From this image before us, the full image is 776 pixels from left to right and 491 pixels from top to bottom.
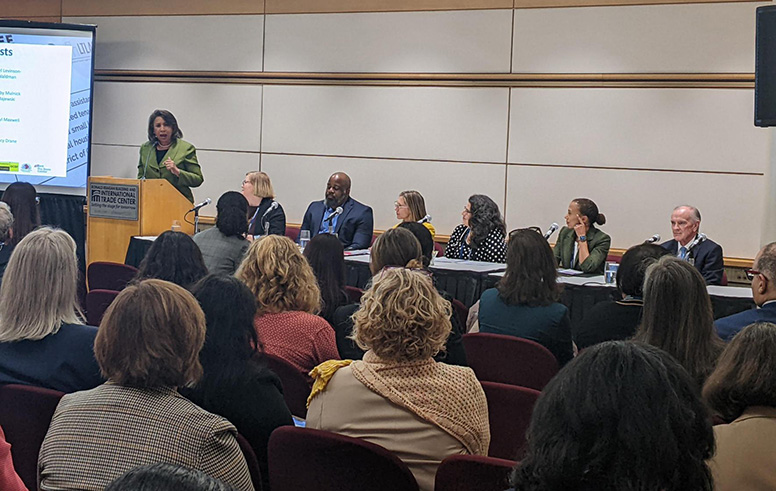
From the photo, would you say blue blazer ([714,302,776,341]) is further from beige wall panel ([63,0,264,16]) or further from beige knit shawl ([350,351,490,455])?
beige wall panel ([63,0,264,16])

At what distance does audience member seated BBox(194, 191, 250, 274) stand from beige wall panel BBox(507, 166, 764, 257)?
3305 mm

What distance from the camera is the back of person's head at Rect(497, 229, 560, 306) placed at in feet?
12.7

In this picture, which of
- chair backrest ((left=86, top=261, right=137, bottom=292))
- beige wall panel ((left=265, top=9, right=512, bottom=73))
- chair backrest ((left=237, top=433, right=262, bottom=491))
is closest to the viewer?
chair backrest ((left=237, top=433, right=262, bottom=491))

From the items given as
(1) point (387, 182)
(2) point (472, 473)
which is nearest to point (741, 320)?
(2) point (472, 473)

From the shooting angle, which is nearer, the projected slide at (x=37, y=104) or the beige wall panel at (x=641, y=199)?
the beige wall panel at (x=641, y=199)

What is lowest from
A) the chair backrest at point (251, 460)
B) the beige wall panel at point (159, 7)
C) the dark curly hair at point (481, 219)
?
the chair backrest at point (251, 460)

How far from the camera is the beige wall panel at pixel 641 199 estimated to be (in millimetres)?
7066

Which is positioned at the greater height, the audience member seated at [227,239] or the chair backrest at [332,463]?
the audience member seated at [227,239]

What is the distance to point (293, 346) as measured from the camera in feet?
10.5

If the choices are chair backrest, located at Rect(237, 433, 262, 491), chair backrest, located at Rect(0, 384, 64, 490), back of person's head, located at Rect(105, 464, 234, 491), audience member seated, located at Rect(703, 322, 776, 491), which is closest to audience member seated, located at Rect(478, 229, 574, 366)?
audience member seated, located at Rect(703, 322, 776, 491)

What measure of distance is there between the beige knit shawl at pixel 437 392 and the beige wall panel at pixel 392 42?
19.4 ft

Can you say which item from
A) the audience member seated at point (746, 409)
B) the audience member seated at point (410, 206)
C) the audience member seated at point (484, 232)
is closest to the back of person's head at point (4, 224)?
the audience member seated at point (410, 206)

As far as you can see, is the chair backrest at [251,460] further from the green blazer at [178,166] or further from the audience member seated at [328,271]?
the green blazer at [178,166]

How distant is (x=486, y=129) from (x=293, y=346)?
5.14 metres
